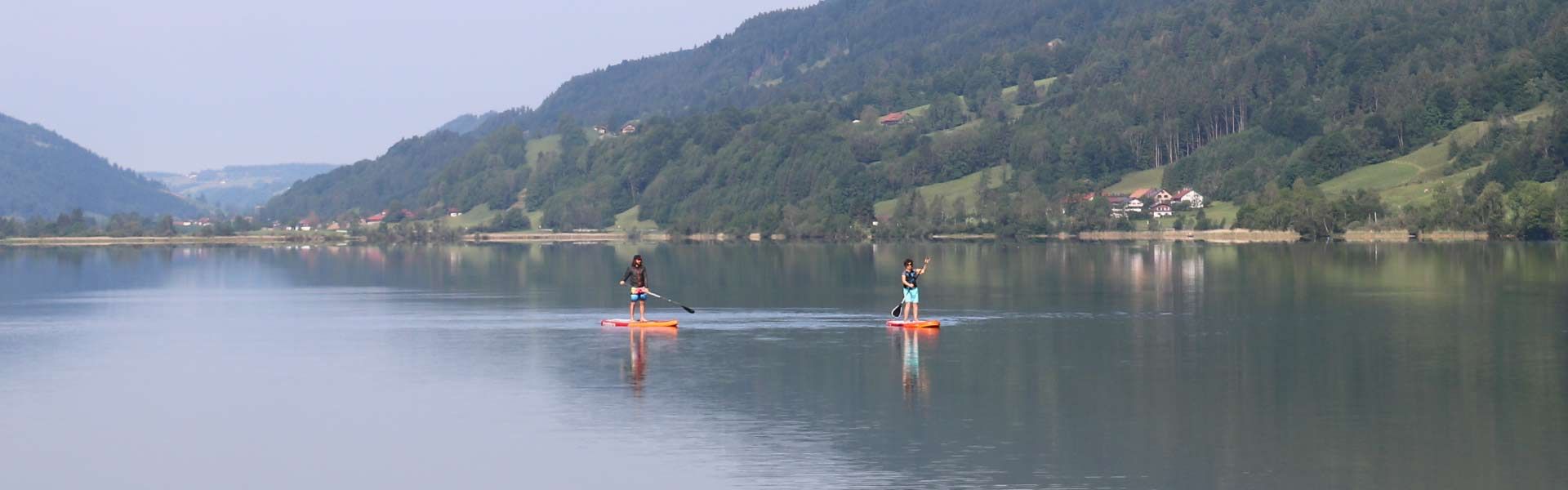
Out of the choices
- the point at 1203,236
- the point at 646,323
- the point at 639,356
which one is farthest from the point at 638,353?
the point at 1203,236

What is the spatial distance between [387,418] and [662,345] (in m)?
11.8

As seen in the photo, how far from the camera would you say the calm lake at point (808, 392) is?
19.8 meters

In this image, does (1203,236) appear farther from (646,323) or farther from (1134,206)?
(646,323)

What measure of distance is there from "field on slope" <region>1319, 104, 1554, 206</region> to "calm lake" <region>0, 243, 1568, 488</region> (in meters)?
101

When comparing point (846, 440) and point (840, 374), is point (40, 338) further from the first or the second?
point (846, 440)

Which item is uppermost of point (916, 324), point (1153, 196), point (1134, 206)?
A: point (1153, 196)

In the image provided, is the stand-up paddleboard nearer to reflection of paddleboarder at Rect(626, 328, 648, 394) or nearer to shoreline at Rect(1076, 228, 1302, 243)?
reflection of paddleboarder at Rect(626, 328, 648, 394)

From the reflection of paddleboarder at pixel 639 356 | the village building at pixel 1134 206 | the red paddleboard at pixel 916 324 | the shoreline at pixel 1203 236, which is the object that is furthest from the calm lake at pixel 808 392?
the village building at pixel 1134 206

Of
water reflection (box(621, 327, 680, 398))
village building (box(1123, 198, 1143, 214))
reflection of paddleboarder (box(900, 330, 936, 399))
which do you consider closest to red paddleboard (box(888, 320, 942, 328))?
reflection of paddleboarder (box(900, 330, 936, 399))

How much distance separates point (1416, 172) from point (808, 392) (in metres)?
151

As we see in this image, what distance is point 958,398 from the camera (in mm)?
25672

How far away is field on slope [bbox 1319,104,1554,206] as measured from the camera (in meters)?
151

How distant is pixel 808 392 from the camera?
88.2 feet

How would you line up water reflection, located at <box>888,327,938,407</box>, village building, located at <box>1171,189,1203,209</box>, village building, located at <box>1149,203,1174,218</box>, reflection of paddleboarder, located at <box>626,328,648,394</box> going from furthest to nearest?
village building, located at <box>1149,203,1174,218</box>
village building, located at <box>1171,189,1203,209</box>
reflection of paddleboarder, located at <box>626,328,648,394</box>
water reflection, located at <box>888,327,938,407</box>
